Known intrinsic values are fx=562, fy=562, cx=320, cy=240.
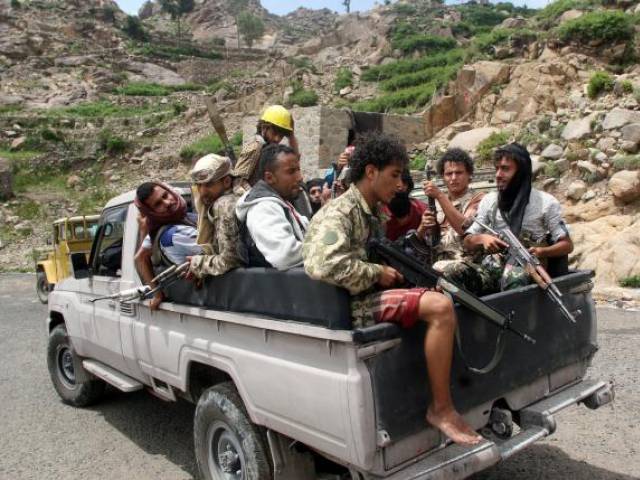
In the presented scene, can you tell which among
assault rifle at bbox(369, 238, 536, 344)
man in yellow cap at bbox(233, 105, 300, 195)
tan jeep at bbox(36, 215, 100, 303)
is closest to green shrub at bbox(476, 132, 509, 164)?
tan jeep at bbox(36, 215, 100, 303)

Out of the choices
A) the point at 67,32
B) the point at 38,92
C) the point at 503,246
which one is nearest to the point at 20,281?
the point at 503,246

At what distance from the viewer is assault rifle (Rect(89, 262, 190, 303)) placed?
10.5 ft

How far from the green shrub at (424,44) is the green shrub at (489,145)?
101ft

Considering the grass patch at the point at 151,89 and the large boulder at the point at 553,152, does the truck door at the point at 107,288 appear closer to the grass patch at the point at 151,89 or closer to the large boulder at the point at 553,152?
the large boulder at the point at 553,152

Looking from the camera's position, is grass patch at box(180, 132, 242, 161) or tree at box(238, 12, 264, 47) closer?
grass patch at box(180, 132, 242, 161)

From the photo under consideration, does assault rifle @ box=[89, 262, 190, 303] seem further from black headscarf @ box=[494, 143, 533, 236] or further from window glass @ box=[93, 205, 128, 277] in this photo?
black headscarf @ box=[494, 143, 533, 236]

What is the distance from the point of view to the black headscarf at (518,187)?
3.65 meters

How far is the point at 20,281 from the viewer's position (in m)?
15.4

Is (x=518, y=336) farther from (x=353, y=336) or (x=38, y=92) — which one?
(x=38, y=92)

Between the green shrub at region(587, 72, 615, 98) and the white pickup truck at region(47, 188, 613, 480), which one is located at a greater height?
the green shrub at region(587, 72, 615, 98)

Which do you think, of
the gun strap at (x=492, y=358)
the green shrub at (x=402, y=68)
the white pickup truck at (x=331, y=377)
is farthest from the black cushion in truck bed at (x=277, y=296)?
the green shrub at (x=402, y=68)

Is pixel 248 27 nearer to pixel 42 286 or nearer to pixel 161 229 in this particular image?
pixel 42 286

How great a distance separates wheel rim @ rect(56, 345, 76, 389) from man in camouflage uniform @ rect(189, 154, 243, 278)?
254 cm

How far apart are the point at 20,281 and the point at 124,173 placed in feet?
52.9
